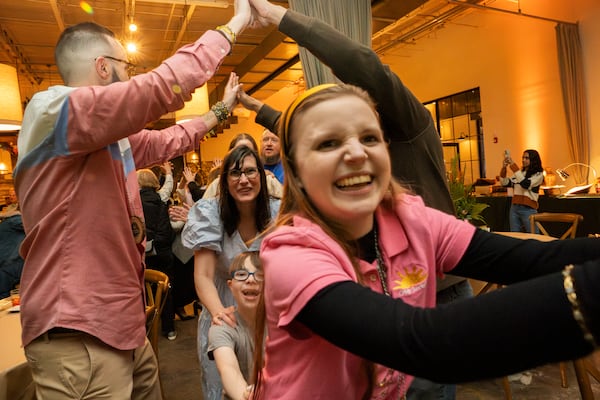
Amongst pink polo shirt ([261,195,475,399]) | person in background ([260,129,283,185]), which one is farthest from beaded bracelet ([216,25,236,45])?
person in background ([260,129,283,185])

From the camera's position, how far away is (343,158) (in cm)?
76

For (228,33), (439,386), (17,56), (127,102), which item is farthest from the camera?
(17,56)

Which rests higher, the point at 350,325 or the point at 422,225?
the point at 422,225

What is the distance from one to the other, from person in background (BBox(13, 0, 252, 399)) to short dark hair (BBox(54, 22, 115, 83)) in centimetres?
21

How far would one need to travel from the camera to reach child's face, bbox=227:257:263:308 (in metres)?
1.75

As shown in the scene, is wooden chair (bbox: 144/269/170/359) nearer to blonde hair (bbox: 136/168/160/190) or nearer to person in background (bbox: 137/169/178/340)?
person in background (bbox: 137/169/178/340)

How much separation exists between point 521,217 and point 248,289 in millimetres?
5615

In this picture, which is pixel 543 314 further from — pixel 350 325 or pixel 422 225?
pixel 422 225

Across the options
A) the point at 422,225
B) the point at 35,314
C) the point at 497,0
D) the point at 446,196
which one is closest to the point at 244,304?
the point at 35,314

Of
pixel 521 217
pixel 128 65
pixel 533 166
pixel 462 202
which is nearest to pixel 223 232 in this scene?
pixel 128 65

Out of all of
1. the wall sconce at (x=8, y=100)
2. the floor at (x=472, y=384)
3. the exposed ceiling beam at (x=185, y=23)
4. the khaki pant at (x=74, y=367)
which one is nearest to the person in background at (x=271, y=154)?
the floor at (x=472, y=384)

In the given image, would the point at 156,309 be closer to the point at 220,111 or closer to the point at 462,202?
the point at 220,111

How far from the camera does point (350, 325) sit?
547 mm

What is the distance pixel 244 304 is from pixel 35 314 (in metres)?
0.78
